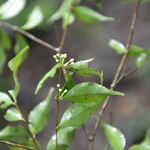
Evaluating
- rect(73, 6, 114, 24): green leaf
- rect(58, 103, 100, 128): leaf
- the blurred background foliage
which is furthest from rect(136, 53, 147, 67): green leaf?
the blurred background foliage

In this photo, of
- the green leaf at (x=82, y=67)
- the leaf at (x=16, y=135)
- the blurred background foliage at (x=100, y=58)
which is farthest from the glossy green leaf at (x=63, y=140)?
the blurred background foliage at (x=100, y=58)

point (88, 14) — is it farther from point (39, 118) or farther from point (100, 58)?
point (100, 58)

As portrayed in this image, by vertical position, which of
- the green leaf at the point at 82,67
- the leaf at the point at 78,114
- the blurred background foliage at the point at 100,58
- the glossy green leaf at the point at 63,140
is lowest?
the blurred background foliage at the point at 100,58

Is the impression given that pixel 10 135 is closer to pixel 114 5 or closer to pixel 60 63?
pixel 60 63

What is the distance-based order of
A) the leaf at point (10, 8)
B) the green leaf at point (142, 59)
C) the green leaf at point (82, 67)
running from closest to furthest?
1. the green leaf at point (82, 67)
2. the green leaf at point (142, 59)
3. the leaf at point (10, 8)

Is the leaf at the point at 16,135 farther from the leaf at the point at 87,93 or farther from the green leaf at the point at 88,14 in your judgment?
the green leaf at the point at 88,14

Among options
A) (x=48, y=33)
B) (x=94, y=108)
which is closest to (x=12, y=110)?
(x=94, y=108)

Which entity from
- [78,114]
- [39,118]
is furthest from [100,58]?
[78,114]
